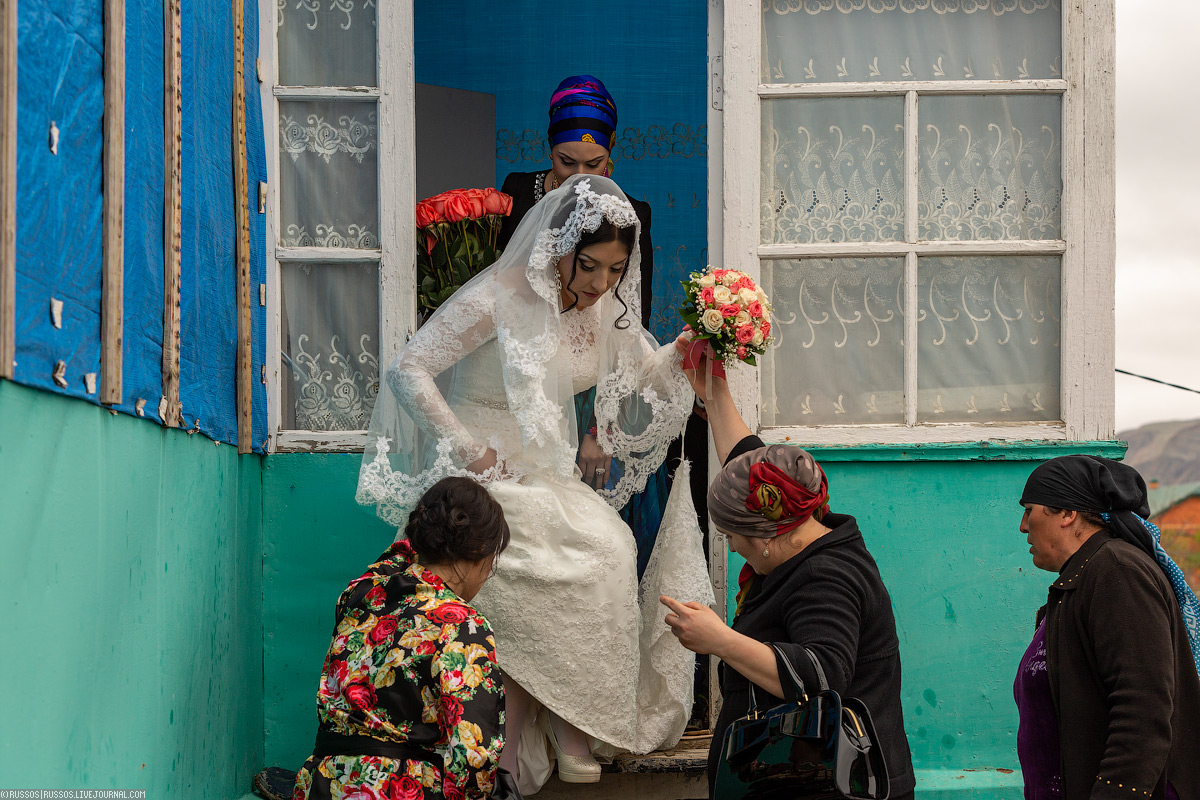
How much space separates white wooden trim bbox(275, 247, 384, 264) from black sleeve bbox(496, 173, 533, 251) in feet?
1.58

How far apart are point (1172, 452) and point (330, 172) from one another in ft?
18.0

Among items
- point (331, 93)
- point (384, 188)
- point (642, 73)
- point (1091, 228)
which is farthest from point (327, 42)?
point (1091, 228)

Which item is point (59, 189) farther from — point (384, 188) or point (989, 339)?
point (989, 339)

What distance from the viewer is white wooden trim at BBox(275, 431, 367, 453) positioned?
11.4 feet

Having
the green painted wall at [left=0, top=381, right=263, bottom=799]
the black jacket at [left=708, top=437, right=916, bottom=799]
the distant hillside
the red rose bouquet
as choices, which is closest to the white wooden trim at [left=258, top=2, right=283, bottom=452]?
the green painted wall at [left=0, top=381, right=263, bottom=799]

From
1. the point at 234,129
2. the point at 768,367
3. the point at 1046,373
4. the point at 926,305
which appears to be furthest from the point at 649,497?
the point at 234,129

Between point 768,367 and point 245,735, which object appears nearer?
point 245,735

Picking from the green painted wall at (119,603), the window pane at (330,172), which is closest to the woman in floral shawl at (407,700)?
the green painted wall at (119,603)

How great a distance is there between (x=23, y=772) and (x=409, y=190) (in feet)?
7.48

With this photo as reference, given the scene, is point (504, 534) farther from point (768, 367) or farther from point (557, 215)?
point (768, 367)

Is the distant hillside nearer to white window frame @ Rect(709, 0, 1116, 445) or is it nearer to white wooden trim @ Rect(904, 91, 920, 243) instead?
white window frame @ Rect(709, 0, 1116, 445)

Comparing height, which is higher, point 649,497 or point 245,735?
point 649,497

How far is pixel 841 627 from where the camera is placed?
2.22 m

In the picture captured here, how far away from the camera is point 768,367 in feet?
12.0
